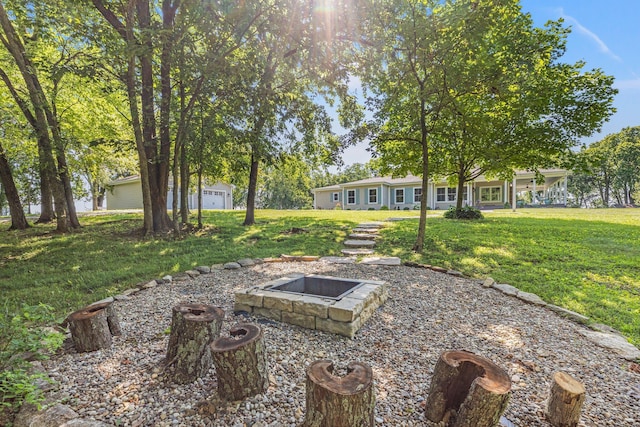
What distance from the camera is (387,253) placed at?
6.54 m

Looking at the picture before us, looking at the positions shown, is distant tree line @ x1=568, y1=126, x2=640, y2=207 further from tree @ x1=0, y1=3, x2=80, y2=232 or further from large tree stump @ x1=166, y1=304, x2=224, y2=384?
tree @ x1=0, y1=3, x2=80, y2=232

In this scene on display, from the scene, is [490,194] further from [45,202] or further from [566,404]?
[45,202]

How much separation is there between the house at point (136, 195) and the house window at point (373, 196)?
39.3 ft

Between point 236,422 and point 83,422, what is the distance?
863mm

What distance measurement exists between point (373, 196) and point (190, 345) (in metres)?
21.8

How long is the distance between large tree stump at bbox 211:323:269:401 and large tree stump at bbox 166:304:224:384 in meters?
0.31

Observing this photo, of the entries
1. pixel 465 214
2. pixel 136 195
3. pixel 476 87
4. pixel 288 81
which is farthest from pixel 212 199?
pixel 476 87

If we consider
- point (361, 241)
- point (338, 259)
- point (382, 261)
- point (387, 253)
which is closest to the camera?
point (382, 261)

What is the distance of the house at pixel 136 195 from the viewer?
2161cm

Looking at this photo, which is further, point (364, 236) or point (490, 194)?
point (490, 194)

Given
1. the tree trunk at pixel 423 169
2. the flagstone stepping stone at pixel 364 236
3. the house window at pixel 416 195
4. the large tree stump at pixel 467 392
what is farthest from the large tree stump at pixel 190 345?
the house window at pixel 416 195

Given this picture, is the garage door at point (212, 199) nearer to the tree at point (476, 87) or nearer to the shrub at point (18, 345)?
the tree at point (476, 87)

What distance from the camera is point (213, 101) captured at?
26.0 ft

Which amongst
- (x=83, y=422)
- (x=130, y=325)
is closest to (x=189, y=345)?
(x=83, y=422)
